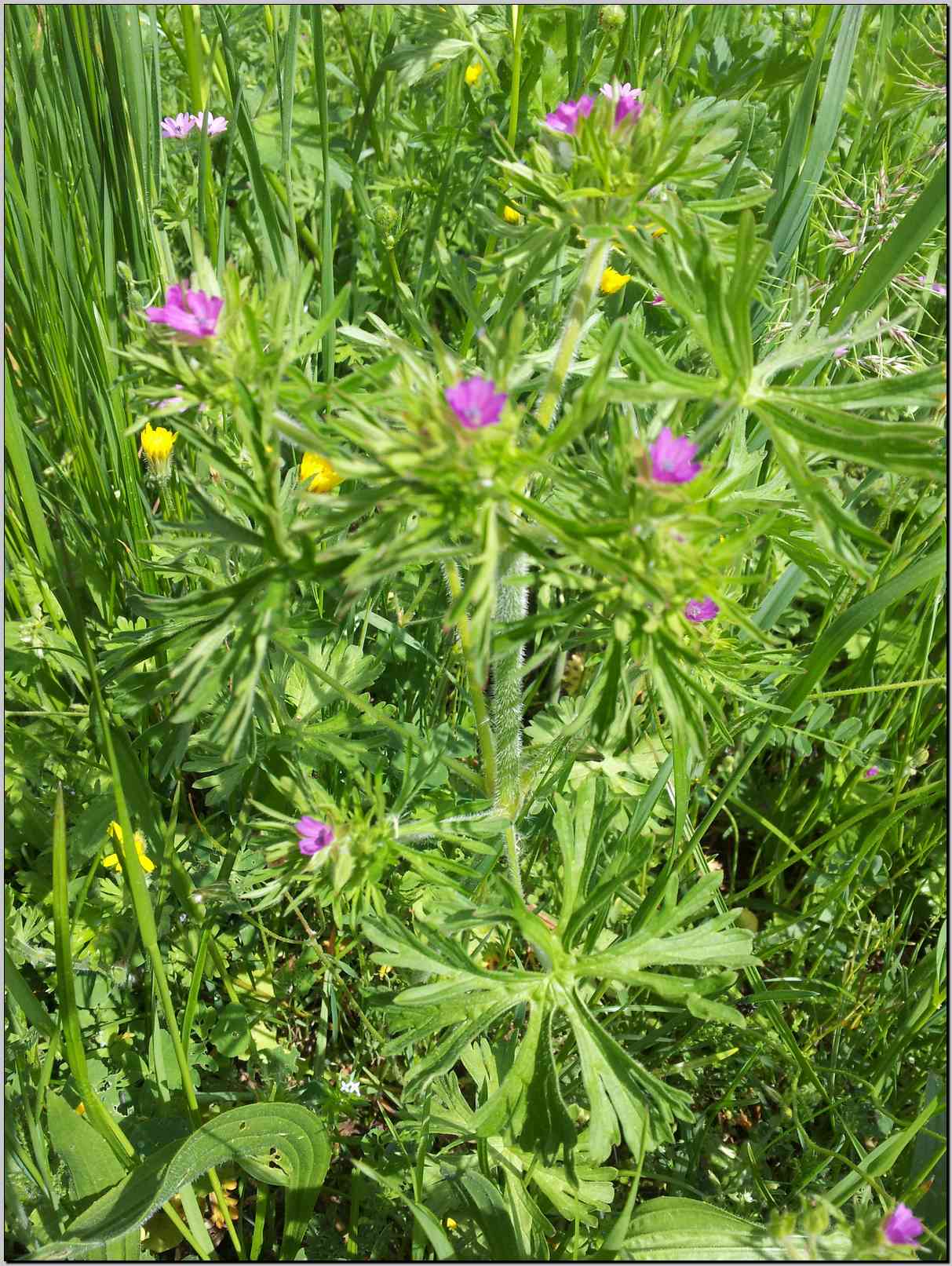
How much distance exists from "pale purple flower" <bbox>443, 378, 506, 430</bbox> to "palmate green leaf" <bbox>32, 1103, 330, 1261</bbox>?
1.52m

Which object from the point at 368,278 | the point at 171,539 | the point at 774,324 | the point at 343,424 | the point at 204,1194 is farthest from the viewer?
the point at 368,278

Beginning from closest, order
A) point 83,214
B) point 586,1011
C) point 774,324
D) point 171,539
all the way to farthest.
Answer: point 171,539
point 586,1011
point 774,324
point 83,214

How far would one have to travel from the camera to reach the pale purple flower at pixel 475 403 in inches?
49.2

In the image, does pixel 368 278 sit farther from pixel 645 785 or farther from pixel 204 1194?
pixel 204 1194

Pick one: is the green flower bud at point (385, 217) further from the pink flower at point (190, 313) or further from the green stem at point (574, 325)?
the pink flower at point (190, 313)

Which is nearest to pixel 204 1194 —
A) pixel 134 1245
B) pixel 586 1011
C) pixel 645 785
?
pixel 134 1245

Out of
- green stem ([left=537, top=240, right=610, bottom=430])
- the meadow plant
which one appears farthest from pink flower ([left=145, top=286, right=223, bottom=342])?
green stem ([left=537, top=240, right=610, bottom=430])

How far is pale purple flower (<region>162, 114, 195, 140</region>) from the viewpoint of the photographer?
3289mm

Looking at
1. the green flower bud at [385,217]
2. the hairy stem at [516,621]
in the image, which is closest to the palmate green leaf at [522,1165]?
the hairy stem at [516,621]

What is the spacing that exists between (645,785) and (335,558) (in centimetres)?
132

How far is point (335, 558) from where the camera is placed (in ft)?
4.48

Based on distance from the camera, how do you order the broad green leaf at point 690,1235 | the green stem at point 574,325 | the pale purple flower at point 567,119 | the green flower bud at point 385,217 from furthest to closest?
the green flower bud at point 385,217 → the broad green leaf at point 690,1235 → the green stem at point 574,325 → the pale purple flower at point 567,119

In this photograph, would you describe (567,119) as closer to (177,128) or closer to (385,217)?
(385,217)

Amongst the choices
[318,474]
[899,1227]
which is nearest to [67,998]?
[318,474]
